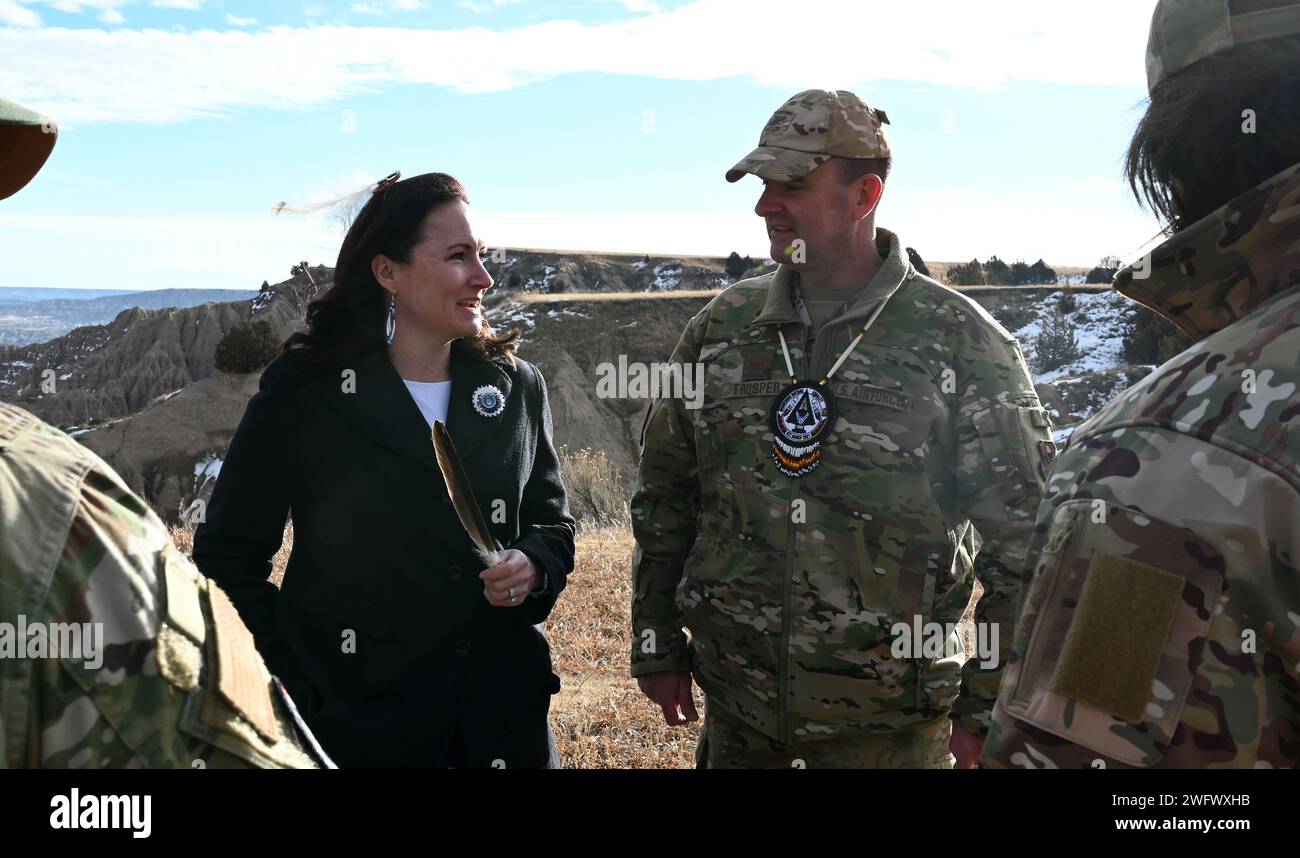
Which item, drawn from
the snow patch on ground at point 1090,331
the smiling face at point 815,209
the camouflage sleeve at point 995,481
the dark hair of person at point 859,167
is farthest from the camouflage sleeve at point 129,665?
the snow patch on ground at point 1090,331

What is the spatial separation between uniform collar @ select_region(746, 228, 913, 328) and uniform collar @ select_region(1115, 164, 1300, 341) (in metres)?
1.57

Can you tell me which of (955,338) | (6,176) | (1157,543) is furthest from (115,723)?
(955,338)

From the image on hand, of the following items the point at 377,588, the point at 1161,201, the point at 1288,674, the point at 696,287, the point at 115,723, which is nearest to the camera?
the point at 115,723

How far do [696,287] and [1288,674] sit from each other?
5809 centimetres

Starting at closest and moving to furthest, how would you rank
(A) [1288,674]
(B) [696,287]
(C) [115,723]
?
(C) [115,723], (A) [1288,674], (B) [696,287]

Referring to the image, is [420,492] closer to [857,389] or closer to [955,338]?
[857,389]

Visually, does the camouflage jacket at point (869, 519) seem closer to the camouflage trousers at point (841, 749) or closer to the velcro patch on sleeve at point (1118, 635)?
the camouflage trousers at point (841, 749)

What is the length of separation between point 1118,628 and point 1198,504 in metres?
0.18

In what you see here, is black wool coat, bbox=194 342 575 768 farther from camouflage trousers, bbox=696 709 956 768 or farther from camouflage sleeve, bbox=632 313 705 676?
camouflage trousers, bbox=696 709 956 768

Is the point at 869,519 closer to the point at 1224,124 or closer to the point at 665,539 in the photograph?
the point at 665,539

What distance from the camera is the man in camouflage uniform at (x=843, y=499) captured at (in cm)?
291

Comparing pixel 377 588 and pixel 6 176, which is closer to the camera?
pixel 6 176

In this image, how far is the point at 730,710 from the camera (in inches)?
122

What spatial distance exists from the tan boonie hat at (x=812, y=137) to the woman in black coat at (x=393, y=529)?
94 cm
